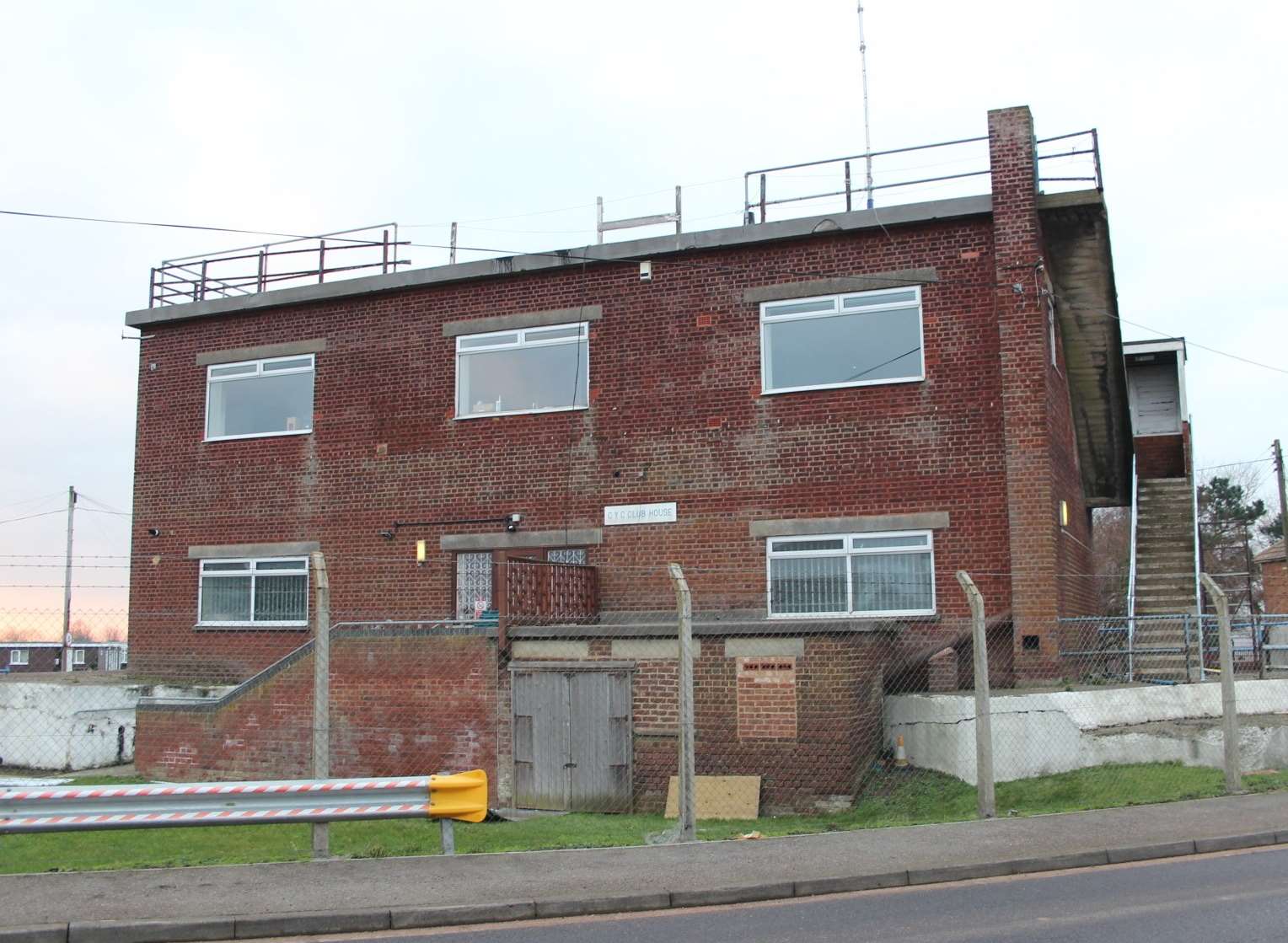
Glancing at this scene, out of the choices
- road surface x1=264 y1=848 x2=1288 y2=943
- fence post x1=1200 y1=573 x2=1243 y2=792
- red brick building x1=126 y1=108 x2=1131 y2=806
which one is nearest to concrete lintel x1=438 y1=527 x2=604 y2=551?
red brick building x1=126 y1=108 x2=1131 y2=806

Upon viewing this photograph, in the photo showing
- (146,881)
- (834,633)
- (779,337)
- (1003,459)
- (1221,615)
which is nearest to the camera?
(146,881)

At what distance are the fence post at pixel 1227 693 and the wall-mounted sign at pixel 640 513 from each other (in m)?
7.86

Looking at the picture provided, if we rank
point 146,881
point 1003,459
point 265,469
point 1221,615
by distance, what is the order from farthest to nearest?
point 265,469, point 1003,459, point 1221,615, point 146,881

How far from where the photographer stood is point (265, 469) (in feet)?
65.9

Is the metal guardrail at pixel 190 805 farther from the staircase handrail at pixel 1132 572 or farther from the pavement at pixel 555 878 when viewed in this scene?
the staircase handrail at pixel 1132 572

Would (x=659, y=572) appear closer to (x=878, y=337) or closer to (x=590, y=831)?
(x=878, y=337)

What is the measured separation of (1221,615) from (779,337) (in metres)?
7.82

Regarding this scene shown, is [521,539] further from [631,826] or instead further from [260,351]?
[631,826]

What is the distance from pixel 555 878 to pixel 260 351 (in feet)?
47.4

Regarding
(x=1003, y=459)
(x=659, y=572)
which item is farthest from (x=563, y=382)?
(x=1003, y=459)

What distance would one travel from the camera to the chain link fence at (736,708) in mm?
12430

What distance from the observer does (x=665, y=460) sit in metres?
17.5

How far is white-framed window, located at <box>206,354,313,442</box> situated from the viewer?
20094 millimetres

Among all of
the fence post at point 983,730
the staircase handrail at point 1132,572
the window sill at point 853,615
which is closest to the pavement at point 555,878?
the fence post at point 983,730
